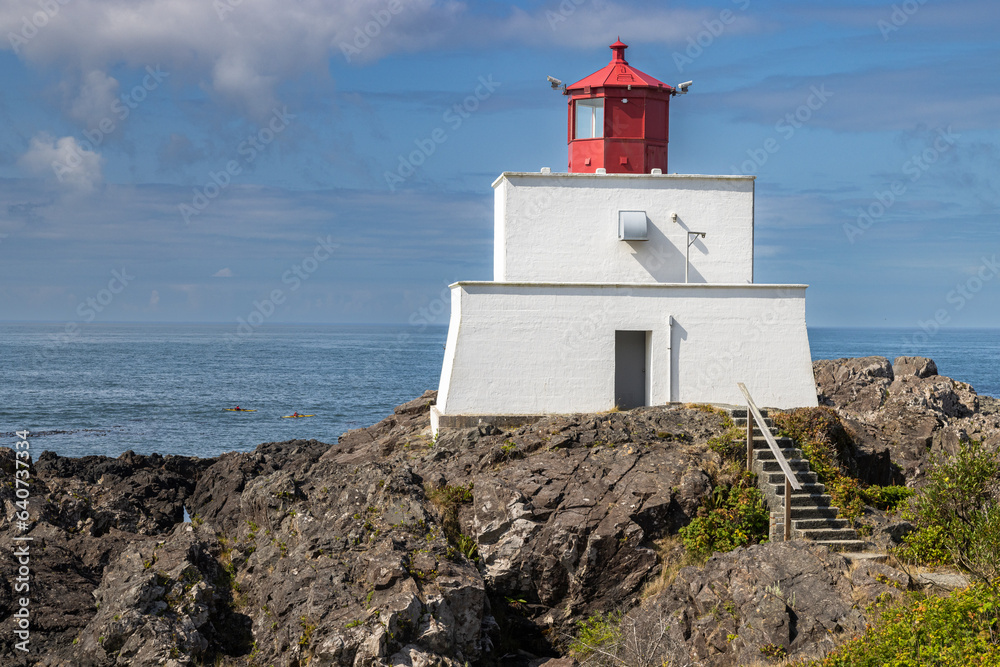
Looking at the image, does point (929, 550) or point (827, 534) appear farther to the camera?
point (827, 534)

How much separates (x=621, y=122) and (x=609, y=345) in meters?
5.65

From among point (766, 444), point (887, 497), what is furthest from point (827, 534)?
point (887, 497)

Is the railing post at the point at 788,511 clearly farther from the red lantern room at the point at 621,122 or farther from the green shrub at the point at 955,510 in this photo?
the red lantern room at the point at 621,122

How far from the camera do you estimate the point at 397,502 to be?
14234 millimetres

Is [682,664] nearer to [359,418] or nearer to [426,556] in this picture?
[426,556]

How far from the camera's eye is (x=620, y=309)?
61.8 feet

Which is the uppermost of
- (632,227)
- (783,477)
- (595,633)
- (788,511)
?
(632,227)

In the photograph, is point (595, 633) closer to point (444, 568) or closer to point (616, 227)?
point (444, 568)

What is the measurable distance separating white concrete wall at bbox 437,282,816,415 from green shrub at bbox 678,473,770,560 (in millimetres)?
4053

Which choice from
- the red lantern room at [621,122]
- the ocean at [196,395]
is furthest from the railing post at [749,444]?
the ocean at [196,395]

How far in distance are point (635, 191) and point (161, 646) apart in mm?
13329

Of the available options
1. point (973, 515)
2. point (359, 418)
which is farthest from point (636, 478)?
point (359, 418)

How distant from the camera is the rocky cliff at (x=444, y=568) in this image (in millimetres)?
11734

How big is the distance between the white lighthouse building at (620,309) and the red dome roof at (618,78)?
2.31 metres
